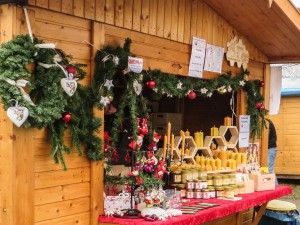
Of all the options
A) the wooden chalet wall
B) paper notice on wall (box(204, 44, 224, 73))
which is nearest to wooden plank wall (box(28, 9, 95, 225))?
the wooden chalet wall

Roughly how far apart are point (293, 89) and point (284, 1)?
8.27 metres

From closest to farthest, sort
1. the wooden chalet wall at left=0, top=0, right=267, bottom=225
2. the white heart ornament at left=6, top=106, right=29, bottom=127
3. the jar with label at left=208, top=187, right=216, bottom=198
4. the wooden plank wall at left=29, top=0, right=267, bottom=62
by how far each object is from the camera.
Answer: the white heart ornament at left=6, top=106, right=29, bottom=127, the wooden chalet wall at left=0, top=0, right=267, bottom=225, the wooden plank wall at left=29, top=0, right=267, bottom=62, the jar with label at left=208, top=187, right=216, bottom=198

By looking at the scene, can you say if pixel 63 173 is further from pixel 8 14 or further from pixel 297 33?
pixel 297 33

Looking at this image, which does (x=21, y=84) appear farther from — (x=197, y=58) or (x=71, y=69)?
(x=197, y=58)

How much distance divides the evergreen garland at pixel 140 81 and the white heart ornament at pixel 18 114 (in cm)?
91

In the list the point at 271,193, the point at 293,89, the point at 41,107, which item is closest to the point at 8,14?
the point at 41,107

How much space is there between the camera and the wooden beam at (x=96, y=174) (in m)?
4.52

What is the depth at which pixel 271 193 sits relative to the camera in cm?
636

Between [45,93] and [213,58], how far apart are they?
2.93m

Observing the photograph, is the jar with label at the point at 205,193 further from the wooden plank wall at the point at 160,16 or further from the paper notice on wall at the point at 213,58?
the wooden plank wall at the point at 160,16

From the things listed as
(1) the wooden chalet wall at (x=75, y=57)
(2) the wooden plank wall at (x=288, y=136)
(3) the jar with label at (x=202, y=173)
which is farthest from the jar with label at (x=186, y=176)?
(2) the wooden plank wall at (x=288, y=136)

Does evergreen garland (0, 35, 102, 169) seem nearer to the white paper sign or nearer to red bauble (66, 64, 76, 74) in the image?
red bauble (66, 64, 76, 74)

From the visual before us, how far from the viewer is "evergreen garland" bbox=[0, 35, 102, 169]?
3658mm

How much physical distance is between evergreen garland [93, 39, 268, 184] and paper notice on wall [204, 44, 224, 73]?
0.45ft
